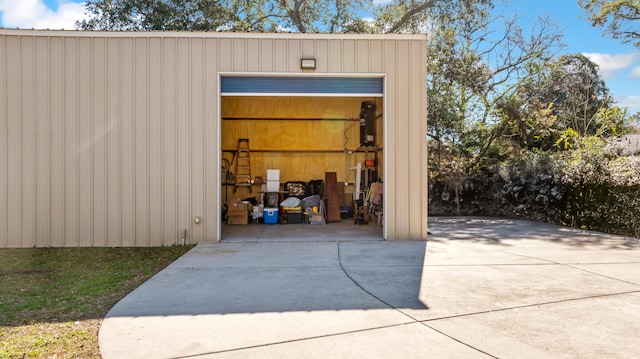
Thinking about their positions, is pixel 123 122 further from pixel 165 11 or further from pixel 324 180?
pixel 165 11

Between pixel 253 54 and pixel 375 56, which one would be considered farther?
pixel 375 56

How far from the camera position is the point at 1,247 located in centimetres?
695

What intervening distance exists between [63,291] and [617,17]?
17.5 meters

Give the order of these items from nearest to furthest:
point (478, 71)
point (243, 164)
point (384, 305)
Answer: point (384, 305) < point (243, 164) < point (478, 71)

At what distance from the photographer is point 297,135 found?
1160 centimetres

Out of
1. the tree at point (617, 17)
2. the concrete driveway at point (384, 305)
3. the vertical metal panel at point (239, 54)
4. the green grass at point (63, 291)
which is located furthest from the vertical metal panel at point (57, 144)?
the tree at point (617, 17)

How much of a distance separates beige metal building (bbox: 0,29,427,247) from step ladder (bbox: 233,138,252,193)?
399 centimetres

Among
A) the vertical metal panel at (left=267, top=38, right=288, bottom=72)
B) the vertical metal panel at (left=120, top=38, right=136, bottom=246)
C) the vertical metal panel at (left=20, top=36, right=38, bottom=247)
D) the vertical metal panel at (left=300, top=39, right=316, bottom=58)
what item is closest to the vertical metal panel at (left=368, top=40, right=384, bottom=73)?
the vertical metal panel at (left=300, top=39, right=316, bottom=58)

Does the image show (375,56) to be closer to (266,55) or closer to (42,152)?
(266,55)

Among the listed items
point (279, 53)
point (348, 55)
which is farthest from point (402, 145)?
point (279, 53)

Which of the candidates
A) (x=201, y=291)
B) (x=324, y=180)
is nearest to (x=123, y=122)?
(x=201, y=291)

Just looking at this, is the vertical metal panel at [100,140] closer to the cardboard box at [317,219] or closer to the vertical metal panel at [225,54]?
the vertical metal panel at [225,54]

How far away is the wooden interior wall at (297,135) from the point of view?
1152 centimetres

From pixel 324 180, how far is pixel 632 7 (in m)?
12.1
